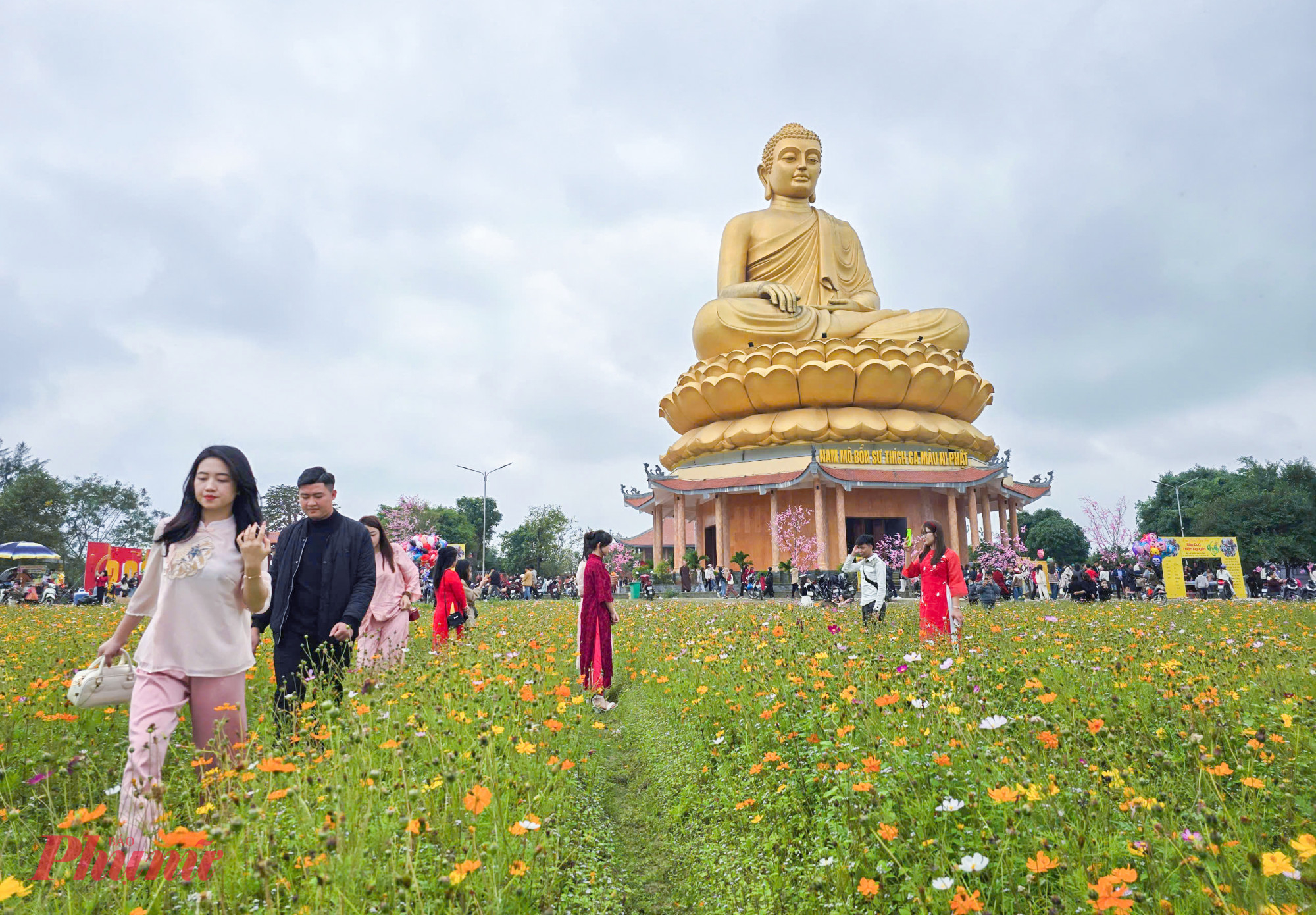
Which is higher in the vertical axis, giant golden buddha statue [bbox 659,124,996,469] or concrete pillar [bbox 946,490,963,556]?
giant golden buddha statue [bbox 659,124,996,469]

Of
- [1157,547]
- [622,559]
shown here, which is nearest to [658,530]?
[622,559]

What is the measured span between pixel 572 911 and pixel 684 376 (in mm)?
28899

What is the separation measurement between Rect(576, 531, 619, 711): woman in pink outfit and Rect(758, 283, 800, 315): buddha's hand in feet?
75.2

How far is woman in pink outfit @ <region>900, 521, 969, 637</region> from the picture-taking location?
279 inches

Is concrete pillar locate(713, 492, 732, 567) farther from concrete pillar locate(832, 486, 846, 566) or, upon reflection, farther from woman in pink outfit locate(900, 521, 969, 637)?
woman in pink outfit locate(900, 521, 969, 637)

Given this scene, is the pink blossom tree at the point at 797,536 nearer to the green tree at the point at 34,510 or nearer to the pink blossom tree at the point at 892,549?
the pink blossom tree at the point at 892,549

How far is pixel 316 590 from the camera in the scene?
16.2ft

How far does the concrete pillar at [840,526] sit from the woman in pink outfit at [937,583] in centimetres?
2110

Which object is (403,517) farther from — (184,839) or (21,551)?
(184,839)

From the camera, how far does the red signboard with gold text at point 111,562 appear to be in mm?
25797

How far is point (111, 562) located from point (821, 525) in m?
24.8

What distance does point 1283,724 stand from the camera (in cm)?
371

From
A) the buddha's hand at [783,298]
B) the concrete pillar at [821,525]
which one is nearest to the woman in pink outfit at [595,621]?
the concrete pillar at [821,525]

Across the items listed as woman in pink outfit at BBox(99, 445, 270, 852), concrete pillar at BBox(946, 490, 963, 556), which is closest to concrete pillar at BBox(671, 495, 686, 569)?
concrete pillar at BBox(946, 490, 963, 556)
